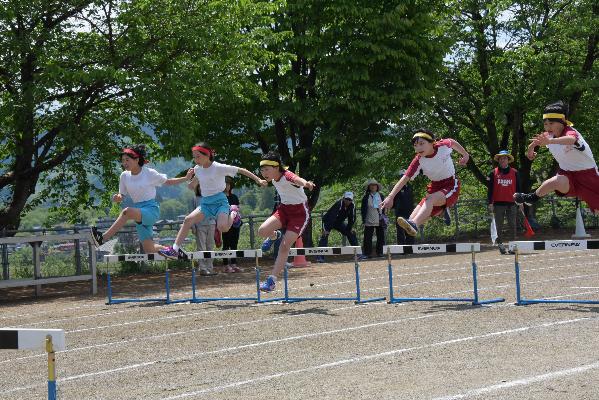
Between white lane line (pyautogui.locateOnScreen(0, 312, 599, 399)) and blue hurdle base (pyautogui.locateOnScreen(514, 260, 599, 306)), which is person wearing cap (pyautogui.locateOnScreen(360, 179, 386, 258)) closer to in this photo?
blue hurdle base (pyautogui.locateOnScreen(514, 260, 599, 306))

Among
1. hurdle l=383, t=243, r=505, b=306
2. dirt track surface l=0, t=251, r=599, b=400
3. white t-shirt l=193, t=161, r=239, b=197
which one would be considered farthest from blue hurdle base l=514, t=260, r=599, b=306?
white t-shirt l=193, t=161, r=239, b=197

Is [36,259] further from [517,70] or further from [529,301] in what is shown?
[517,70]

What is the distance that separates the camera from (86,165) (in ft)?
88.4

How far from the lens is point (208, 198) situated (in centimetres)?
1520

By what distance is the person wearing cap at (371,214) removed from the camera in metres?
24.4

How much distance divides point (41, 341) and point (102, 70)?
1562 centimetres

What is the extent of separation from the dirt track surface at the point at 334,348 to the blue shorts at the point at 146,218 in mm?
1197

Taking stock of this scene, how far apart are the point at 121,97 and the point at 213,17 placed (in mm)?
2951

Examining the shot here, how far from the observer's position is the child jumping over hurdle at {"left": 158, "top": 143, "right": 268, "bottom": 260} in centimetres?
1505

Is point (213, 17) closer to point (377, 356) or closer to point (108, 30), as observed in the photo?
point (108, 30)

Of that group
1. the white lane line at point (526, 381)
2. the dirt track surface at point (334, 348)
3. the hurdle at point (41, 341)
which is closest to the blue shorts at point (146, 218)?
the dirt track surface at point (334, 348)

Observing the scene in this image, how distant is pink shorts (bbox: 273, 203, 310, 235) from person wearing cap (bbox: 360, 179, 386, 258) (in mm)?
9288

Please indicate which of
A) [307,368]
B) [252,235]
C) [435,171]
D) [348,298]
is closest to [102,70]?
[252,235]

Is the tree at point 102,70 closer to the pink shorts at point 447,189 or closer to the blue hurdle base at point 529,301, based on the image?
the pink shorts at point 447,189
